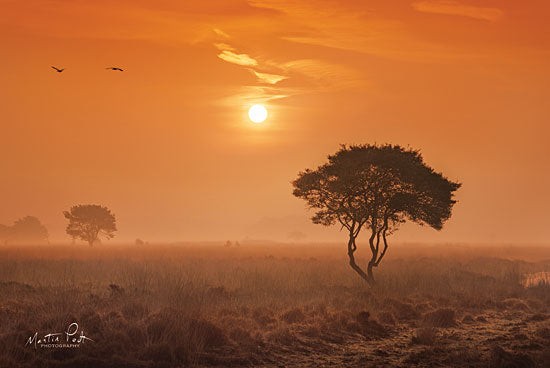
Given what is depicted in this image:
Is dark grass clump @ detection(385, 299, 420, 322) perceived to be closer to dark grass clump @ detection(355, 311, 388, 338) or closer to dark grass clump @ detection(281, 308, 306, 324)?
dark grass clump @ detection(355, 311, 388, 338)

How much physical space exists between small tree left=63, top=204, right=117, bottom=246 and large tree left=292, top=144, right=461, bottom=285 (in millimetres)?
62722

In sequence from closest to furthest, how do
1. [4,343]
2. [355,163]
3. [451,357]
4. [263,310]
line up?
[4,343] < [451,357] < [263,310] < [355,163]

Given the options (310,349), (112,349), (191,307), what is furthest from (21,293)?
(310,349)

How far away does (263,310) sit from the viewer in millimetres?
17250

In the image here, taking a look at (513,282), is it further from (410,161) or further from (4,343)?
(4,343)

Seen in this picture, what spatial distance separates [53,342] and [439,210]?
2107cm

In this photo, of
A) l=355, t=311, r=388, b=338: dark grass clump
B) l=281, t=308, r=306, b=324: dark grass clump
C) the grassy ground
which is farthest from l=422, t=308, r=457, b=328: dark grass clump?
l=281, t=308, r=306, b=324: dark grass clump

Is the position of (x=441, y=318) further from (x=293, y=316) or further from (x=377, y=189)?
(x=377, y=189)

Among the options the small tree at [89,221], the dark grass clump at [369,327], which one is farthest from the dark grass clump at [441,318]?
the small tree at [89,221]

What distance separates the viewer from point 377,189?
25703 mm

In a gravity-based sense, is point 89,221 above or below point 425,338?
above

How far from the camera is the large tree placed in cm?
2572

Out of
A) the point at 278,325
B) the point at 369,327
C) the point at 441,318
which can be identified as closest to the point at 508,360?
the point at 369,327

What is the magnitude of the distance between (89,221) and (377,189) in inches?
2686
